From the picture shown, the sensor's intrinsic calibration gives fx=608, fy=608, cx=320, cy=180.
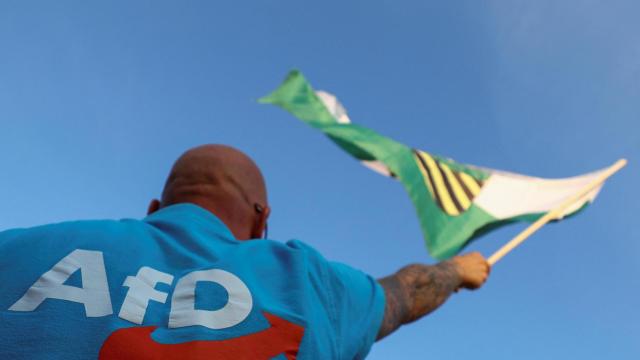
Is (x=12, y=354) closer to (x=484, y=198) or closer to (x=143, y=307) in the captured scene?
(x=143, y=307)

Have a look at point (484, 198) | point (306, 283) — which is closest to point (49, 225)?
point (306, 283)

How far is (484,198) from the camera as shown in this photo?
19.3 ft

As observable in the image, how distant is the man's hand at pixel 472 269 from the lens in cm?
373

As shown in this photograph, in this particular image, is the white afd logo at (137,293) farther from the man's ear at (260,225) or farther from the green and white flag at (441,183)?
the green and white flag at (441,183)

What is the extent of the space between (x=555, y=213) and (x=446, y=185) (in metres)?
0.98

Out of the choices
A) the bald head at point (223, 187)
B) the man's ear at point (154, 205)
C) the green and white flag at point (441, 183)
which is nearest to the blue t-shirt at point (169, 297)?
the bald head at point (223, 187)

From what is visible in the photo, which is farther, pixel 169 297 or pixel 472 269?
pixel 472 269

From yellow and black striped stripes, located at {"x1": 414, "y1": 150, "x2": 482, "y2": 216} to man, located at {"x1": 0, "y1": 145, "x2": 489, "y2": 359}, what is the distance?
2.67 meters

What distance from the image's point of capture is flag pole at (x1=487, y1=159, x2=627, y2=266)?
14.4 ft

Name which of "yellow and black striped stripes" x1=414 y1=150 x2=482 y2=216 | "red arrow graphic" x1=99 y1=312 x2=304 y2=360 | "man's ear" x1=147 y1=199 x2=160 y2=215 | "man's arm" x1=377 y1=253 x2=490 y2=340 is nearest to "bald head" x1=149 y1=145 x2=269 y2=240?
"man's ear" x1=147 y1=199 x2=160 y2=215

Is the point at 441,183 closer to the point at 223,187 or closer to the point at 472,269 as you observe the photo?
the point at 472,269

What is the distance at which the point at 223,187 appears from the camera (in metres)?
3.14

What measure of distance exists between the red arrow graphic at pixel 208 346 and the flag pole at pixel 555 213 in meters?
2.36

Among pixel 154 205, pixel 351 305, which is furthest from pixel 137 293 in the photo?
pixel 154 205
